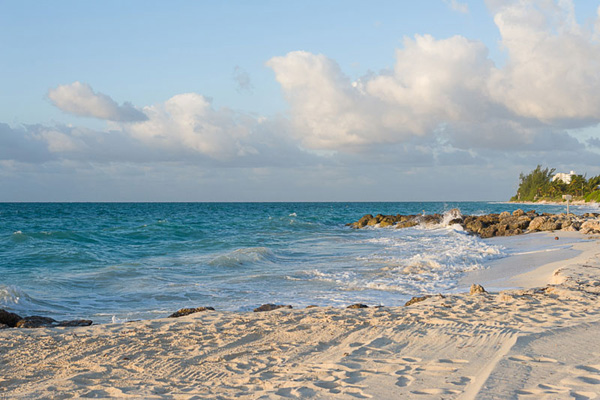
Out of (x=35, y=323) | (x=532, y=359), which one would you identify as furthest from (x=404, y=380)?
(x=35, y=323)

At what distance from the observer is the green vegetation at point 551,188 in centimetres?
9588

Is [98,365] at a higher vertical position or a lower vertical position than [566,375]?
lower

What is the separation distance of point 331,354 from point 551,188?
119802mm

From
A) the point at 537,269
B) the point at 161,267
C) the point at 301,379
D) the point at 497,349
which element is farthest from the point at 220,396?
the point at 161,267

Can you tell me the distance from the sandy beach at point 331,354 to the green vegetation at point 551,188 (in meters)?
89.9

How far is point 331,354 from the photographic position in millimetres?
5184

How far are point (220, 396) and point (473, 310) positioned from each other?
14.7 ft

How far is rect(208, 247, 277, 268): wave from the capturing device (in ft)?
52.3

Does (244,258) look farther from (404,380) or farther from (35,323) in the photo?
(404,380)

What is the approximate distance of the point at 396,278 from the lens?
1231cm

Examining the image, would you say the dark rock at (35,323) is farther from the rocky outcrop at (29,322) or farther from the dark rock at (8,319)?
the dark rock at (8,319)

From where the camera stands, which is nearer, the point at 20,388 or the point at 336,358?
the point at 20,388

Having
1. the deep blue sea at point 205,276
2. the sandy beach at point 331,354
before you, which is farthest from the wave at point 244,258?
the sandy beach at point 331,354

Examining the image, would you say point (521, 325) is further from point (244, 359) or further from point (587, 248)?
point (587, 248)
